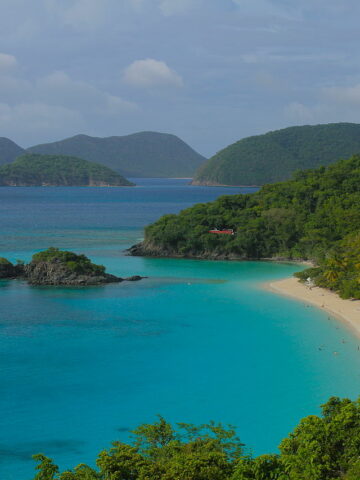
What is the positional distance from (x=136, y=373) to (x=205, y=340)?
18.5ft

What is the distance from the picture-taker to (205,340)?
29.1 m

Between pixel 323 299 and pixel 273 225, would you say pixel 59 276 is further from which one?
pixel 273 225

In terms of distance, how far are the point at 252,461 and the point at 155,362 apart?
43.5ft

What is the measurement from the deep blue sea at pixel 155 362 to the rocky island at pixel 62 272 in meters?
1.43

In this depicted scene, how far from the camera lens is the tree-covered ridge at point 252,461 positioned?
12219 millimetres

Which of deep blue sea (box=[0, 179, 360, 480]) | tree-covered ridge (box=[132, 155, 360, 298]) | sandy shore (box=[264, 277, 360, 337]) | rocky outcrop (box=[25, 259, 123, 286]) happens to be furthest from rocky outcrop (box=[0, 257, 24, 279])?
sandy shore (box=[264, 277, 360, 337])

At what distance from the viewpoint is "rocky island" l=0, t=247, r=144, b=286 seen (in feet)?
141

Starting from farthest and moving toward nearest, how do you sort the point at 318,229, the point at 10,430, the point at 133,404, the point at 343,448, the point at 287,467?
the point at 318,229
the point at 133,404
the point at 10,430
the point at 343,448
the point at 287,467

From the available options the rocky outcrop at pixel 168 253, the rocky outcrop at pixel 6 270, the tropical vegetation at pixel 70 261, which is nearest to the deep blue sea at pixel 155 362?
the rocky outcrop at pixel 6 270

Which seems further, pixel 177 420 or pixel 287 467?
pixel 177 420

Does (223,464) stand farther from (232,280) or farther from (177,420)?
(232,280)

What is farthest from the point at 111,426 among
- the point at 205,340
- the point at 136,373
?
the point at 205,340

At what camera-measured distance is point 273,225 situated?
187 ft

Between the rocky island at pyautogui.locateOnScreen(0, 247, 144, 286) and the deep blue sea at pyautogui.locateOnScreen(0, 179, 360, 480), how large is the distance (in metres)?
1.43
